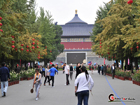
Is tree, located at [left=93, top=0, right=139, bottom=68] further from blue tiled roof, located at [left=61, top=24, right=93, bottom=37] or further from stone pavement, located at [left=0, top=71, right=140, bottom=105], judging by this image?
blue tiled roof, located at [left=61, top=24, right=93, bottom=37]

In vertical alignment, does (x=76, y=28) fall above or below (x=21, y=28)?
above

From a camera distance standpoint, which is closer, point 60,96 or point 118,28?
point 60,96

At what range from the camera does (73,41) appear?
84.0m

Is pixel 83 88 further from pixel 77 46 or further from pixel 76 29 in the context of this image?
pixel 76 29

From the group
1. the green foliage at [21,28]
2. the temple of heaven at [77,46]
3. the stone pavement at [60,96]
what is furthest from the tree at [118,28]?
the temple of heaven at [77,46]

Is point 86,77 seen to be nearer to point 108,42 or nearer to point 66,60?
point 108,42

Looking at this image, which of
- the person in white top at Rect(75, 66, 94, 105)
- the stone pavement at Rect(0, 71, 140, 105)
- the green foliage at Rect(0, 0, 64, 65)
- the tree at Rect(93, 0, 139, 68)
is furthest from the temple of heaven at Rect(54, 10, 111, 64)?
the person in white top at Rect(75, 66, 94, 105)

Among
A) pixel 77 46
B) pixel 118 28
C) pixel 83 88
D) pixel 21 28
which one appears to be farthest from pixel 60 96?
pixel 77 46

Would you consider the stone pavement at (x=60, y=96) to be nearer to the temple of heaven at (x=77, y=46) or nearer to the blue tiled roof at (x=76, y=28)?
the temple of heaven at (x=77, y=46)

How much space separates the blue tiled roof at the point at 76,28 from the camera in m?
86.0

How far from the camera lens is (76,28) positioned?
293 feet

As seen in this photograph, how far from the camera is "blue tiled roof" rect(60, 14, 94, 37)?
8600 centimetres

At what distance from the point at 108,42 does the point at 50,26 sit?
20.2 metres

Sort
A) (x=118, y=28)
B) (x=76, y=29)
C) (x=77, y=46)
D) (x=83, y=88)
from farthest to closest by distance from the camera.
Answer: (x=76, y=29)
(x=77, y=46)
(x=118, y=28)
(x=83, y=88)
